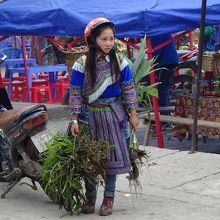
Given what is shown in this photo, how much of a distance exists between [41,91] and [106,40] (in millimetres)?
8509

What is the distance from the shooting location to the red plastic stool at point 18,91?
533 inches

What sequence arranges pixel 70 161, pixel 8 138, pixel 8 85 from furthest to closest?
pixel 8 85
pixel 8 138
pixel 70 161

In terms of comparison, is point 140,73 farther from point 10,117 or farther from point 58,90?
point 58,90

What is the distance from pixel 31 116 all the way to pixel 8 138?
0.32 metres

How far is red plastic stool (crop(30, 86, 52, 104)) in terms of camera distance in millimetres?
13312

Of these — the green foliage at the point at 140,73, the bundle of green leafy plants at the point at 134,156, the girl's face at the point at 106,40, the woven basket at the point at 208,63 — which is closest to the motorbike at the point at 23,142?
the bundle of green leafy plants at the point at 134,156

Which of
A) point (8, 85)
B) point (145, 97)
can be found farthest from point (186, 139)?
point (8, 85)

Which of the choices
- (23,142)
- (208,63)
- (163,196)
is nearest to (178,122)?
(208,63)

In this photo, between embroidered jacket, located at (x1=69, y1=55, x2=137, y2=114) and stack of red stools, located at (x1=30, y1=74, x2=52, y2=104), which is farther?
stack of red stools, located at (x1=30, y1=74, x2=52, y2=104)

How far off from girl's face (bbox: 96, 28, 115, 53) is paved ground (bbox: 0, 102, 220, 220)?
143 centimetres

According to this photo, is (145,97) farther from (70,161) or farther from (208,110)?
(208,110)

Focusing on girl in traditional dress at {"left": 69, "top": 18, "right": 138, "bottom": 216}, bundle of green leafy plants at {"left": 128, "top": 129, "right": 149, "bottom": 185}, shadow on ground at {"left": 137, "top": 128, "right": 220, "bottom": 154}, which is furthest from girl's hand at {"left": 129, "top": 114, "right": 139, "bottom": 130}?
shadow on ground at {"left": 137, "top": 128, "right": 220, "bottom": 154}

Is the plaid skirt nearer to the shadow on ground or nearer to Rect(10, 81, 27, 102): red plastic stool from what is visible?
the shadow on ground

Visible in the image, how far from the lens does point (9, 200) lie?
6000 mm
